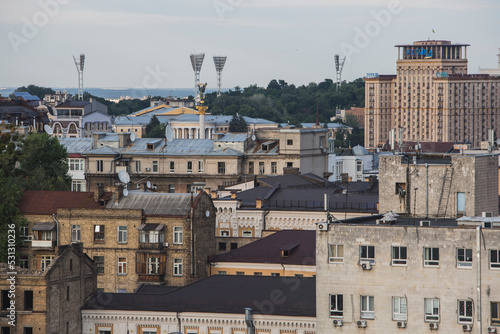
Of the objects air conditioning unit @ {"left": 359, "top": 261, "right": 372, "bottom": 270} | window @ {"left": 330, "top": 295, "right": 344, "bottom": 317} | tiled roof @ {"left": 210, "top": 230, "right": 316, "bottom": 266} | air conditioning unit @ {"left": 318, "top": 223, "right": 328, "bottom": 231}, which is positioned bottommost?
tiled roof @ {"left": 210, "top": 230, "right": 316, "bottom": 266}

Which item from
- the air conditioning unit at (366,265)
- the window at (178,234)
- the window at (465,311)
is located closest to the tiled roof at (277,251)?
the window at (178,234)

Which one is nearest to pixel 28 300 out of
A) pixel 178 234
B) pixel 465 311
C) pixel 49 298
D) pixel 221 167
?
pixel 49 298

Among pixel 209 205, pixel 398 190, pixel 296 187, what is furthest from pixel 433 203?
pixel 296 187

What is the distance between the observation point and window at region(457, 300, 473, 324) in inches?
1924

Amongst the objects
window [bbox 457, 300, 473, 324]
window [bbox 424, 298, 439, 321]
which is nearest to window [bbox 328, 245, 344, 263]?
window [bbox 424, 298, 439, 321]

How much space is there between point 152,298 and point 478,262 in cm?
1978

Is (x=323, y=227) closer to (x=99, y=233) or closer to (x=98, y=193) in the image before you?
(x=99, y=233)

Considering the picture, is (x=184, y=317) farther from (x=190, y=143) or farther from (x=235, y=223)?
(x=190, y=143)

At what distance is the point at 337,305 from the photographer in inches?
2002

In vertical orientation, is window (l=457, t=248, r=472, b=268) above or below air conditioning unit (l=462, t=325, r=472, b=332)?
above

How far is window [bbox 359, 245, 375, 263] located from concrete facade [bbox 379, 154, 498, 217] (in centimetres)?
748

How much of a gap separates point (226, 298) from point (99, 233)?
16.3 meters

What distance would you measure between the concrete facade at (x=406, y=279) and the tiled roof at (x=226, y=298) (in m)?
Answer: 9.26

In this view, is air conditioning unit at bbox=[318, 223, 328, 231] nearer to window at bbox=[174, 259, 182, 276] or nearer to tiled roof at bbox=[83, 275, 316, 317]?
tiled roof at bbox=[83, 275, 316, 317]
